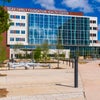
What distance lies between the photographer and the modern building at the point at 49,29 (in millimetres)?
106688

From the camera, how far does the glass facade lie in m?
107

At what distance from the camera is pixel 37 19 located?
351 ft

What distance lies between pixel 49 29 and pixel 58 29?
356 cm

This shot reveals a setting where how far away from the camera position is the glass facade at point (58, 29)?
107m

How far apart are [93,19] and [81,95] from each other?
106 metres

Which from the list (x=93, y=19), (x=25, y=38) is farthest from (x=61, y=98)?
(x=93, y=19)

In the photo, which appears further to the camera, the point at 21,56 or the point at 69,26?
the point at 69,26

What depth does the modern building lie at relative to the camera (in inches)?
4200

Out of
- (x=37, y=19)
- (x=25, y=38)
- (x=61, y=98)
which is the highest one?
(x=37, y=19)

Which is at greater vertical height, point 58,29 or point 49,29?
point 58,29

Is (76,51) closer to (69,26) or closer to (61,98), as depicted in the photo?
(69,26)

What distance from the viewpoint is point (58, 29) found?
110 m

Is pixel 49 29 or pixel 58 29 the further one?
pixel 58 29

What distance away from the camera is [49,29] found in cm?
10825
